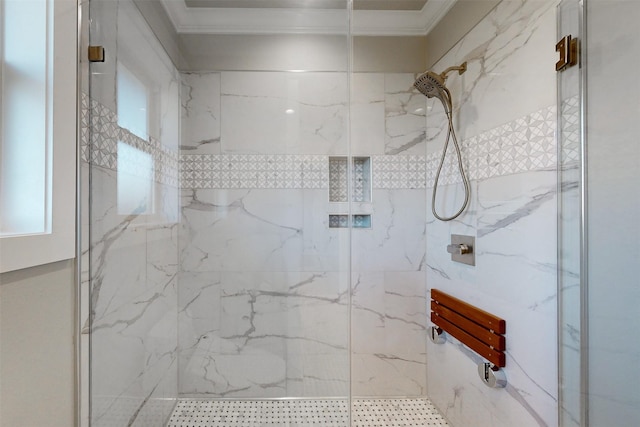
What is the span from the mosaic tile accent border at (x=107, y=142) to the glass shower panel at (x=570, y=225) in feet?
5.05

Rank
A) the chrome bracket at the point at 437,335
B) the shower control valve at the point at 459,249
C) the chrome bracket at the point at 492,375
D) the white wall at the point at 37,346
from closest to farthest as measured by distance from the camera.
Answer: the white wall at the point at 37,346, the chrome bracket at the point at 492,375, the shower control valve at the point at 459,249, the chrome bracket at the point at 437,335

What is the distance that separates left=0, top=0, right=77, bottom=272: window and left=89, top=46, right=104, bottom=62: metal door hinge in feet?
0.44

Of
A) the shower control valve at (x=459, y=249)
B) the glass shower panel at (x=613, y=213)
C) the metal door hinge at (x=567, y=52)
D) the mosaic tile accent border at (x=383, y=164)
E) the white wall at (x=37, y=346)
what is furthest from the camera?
the shower control valve at (x=459, y=249)

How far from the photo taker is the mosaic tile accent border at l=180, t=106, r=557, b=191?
3.72ft

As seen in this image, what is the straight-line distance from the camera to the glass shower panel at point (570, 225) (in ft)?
3.36

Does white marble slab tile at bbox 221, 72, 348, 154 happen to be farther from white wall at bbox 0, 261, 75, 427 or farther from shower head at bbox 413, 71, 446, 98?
white wall at bbox 0, 261, 75, 427

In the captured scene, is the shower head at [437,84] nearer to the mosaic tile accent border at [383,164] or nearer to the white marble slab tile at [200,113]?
the mosaic tile accent border at [383,164]

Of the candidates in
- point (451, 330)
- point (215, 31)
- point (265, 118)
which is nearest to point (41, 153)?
point (265, 118)

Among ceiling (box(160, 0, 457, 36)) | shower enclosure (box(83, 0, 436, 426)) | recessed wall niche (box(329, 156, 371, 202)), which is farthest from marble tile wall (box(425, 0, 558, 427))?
ceiling (box(160, 0, 457, 36))

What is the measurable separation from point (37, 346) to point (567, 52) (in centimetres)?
179

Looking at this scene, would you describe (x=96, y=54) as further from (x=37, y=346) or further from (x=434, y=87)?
(x=434, y=87)

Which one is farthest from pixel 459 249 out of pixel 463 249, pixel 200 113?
pixel 200 113

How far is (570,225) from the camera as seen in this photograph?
1.04m

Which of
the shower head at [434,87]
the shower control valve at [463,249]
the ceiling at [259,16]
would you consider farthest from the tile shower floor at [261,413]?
the ceiling at [259,16]
